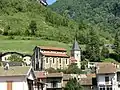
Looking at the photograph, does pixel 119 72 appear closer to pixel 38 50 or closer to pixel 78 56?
pixel 38 50

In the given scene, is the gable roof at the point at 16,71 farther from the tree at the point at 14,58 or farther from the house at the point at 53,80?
the tree at the point at 14,58

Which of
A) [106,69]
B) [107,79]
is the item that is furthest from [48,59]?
[107,79]

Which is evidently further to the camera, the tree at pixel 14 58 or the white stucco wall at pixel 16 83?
the tree at pixel 14 58

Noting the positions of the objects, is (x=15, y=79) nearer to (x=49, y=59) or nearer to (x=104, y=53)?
(x=49, y=59)

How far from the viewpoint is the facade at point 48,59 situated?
85.1m

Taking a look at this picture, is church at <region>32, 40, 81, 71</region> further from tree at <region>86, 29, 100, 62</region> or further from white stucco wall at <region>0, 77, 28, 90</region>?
white stucco wall at <region>0, 77, 28, 90</region>

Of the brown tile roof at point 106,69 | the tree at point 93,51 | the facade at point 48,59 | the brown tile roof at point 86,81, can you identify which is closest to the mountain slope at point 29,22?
the tree at point 93,51

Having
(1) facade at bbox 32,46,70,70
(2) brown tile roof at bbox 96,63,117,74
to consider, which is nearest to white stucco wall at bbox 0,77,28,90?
(2) brown tile roof at bbox 96,63,117,74

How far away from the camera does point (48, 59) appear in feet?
282

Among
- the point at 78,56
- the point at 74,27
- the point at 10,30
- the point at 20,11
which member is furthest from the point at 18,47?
the point at 20,11

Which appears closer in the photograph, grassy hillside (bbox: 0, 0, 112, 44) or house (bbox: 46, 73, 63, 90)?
house (bbox: 46, 73, 63, 90)

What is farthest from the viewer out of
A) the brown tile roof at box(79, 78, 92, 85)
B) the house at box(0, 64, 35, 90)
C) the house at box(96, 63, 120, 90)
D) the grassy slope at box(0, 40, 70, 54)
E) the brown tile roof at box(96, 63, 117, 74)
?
the grassy slope at box(0, 40, 70, 54)

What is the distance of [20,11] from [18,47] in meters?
51.4

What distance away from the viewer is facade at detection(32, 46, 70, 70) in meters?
85.1
